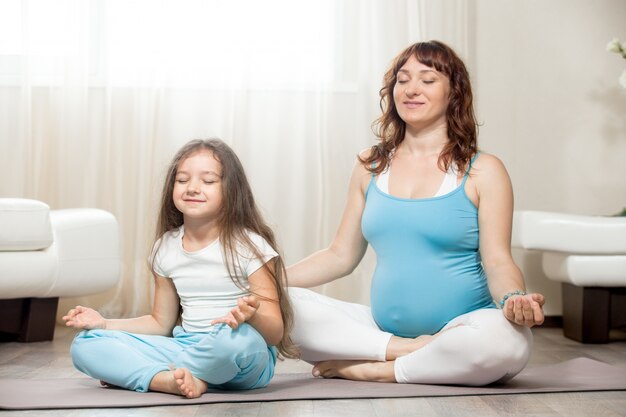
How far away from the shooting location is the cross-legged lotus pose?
214 centimetres

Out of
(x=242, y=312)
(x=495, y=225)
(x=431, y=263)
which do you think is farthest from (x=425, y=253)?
(x=242, y=312)

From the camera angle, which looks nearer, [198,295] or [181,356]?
[181,356]

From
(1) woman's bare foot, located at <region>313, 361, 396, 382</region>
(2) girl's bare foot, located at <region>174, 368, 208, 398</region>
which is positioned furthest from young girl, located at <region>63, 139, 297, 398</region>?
(1) woman's bare foot, located at <region>313, 361, 396, 382</region>

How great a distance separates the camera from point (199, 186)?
6.85ft

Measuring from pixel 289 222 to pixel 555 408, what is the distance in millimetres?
2102

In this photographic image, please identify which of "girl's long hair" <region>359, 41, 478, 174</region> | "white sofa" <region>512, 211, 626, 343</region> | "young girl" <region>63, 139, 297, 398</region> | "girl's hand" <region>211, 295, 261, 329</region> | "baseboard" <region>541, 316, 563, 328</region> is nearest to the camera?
"girl's hand" <region>211, 295, 261, 329</region>

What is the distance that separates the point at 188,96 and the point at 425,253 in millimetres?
1847

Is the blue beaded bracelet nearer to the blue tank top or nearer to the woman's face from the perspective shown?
the blue tank top

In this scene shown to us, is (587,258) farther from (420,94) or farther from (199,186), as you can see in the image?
(199,186)

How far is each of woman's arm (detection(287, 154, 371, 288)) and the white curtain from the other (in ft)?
4.54

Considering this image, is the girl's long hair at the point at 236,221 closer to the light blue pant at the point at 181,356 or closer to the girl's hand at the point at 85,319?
the light blue pant at the point at 181,356

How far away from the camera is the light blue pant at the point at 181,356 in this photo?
6.17ft

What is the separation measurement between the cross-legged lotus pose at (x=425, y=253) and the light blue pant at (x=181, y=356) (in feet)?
0.70

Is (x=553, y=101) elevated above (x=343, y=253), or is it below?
above
